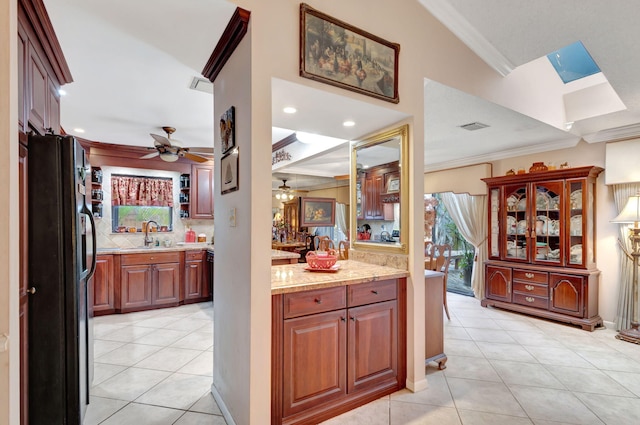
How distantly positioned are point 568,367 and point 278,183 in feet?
23.2

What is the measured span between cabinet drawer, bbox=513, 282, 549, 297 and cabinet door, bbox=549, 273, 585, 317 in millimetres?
73

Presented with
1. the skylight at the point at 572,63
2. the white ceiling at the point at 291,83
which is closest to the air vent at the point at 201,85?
the white ceiling at the point at 291,83

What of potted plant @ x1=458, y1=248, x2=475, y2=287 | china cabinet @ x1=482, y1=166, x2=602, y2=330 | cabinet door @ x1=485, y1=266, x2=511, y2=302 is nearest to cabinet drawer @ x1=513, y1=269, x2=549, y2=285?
china cabinet @ x1=482, y1=166, x2=602, y2=330

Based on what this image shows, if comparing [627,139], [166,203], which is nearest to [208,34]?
[166,203]

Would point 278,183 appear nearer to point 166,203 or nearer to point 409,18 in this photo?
point 166,203

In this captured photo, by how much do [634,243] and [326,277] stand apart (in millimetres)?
3895

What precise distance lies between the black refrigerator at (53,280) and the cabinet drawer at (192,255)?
3196mm

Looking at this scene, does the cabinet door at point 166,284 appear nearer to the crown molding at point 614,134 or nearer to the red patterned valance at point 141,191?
the red patterned valance at point 141,191

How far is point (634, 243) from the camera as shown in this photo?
11.6ft

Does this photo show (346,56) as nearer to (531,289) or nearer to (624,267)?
(531,289)

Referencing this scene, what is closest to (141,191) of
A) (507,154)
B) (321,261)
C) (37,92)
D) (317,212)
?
(317,212)

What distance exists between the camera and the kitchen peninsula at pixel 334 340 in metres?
1.84

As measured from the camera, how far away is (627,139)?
3.66 m

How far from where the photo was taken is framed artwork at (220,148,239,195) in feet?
6.40
